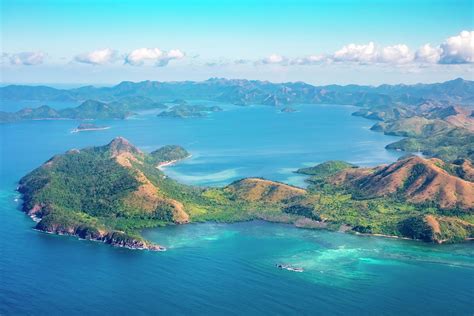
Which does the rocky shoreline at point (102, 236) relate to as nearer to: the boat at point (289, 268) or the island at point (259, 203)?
the island at point (259, 203)

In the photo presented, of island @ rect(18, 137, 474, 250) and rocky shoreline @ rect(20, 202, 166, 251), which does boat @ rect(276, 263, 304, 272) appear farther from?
island @ rect(18, 137, 474, 250)

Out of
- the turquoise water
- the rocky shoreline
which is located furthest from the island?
the turquoise water

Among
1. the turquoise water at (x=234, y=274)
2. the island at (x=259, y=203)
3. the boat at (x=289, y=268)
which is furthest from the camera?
the island at (x=259, y=203)

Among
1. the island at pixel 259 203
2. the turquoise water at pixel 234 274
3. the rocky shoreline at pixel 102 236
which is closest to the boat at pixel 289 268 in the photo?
the turquoise water at pixel 234 274

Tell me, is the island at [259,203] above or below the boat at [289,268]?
above

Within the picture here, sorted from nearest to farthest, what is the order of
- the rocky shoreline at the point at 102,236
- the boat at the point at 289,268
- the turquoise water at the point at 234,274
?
the turquoise water at the point at 234,274 < the boat at the point at 289,268 < the rocky shoreline at the point at 102,236

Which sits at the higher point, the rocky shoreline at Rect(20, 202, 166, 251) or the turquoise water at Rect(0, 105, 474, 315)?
the rocky shoreline at Rect(20, 202, 166, 251)

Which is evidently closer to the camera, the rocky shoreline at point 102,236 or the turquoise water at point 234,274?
the turquoise water at point 234,274

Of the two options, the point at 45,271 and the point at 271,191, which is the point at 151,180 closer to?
the point at 271,191

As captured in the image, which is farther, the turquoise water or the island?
the island

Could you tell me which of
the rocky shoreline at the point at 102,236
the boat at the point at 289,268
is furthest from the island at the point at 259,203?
the boat at the point at 289,268

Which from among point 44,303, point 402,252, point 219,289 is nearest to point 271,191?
point 402,252
